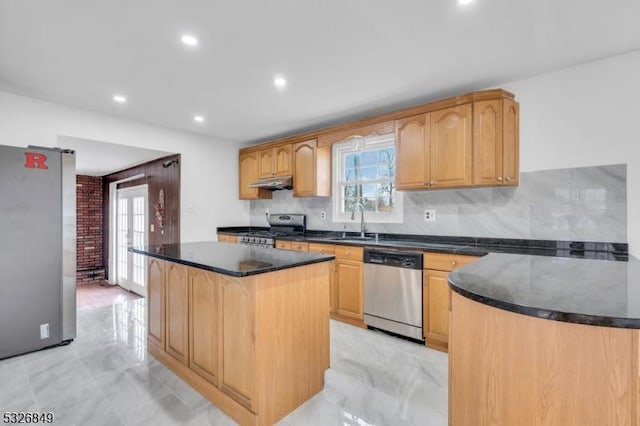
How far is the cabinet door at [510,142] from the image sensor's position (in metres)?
2.69

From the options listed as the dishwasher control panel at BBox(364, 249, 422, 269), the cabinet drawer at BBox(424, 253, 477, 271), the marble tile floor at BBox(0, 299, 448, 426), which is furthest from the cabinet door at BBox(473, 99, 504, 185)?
the marble tile floor at BBox(0, 299, 448, 426)

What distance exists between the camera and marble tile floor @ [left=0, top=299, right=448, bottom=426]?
1848mm

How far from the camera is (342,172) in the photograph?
4184 millimetres

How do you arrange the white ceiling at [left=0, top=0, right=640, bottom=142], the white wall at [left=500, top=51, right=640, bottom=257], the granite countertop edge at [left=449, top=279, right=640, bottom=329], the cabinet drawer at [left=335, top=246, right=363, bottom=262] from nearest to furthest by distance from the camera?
the granite countertop edge at [left=449, top=279, right=640, bottom=329], the white ceiling at [left=0, top=0, right=640, bottom=142], the white wall at [left=500, top=51, right=640, bottom=257], the cabinet drawer at [left=335, top=246, right=363, bottom=262]

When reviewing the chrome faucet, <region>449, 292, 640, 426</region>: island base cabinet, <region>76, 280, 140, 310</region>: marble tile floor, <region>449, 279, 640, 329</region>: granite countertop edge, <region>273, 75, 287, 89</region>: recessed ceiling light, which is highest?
<region>273, 75, 287, 89</region>: recessed ceiling light

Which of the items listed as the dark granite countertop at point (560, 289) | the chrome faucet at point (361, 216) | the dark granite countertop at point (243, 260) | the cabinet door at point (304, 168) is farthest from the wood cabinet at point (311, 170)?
the dark granite countertop at point (560, 289)

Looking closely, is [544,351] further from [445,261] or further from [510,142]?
[510,142]

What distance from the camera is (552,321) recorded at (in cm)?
93

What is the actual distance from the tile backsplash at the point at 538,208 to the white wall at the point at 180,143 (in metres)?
2.85

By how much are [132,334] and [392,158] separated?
3.42 meters

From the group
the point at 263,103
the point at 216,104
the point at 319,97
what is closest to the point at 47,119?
the point at 216,104

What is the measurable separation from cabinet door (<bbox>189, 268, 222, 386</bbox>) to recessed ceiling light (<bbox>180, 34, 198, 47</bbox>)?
1.60 meters

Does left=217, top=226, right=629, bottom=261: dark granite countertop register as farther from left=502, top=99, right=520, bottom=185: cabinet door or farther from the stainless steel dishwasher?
left=502, top=99, right=520, bottom=185: cabinet door

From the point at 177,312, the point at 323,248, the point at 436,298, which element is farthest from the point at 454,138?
the point at 177,312
